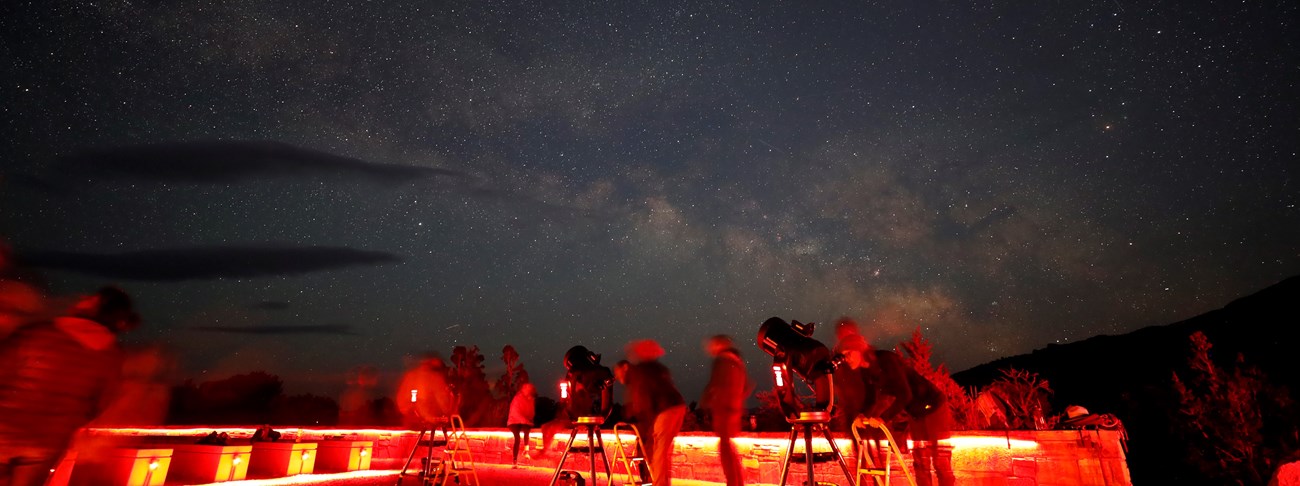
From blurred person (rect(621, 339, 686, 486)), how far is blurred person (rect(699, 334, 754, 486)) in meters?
0.46

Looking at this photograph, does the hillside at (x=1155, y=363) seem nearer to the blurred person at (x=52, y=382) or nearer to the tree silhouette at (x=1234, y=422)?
the tree silhouette at (x=1234, y=422)

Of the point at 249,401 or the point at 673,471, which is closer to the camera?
the point at 673,471

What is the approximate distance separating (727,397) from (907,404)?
5.75 ft

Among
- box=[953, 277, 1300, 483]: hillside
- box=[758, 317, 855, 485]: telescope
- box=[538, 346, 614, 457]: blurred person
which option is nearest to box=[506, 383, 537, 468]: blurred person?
box=[538, 346, 614, 457]: blurred person

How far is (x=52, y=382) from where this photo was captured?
3.76 m

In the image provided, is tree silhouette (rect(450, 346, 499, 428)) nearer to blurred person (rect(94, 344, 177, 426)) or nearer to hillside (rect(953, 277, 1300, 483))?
blurred person (rect(94, 344, 177, 426))

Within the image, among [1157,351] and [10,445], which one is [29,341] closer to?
[10,445]

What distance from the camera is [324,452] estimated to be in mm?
11938

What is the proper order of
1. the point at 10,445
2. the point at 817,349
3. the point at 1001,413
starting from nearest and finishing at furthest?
the point at 10,445, the point at 817,349, the point at 1001,413

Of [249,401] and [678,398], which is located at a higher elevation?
[249,401]

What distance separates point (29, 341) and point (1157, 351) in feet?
232

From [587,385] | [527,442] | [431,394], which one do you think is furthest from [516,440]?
[587,385]

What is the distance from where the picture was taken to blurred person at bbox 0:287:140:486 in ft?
11.8

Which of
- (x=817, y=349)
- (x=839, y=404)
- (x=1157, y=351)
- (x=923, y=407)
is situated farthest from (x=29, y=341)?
(x=1157, y=351)
